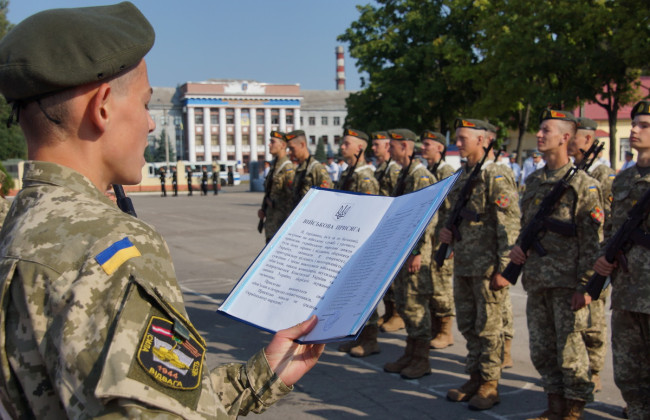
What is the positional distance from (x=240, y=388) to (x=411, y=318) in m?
4.05

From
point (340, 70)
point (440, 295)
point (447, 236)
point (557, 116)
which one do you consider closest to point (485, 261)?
point (447, 236)

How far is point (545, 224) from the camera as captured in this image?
13.6 feet

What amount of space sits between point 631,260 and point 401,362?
2331 mm

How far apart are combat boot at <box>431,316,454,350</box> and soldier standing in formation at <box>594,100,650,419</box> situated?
93.7 inches

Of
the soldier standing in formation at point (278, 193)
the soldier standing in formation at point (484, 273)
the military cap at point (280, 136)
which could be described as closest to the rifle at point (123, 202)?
the soldier standing in formation at point (484, 273)

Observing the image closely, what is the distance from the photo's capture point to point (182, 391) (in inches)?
39.6

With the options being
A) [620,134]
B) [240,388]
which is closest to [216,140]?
[620,134]

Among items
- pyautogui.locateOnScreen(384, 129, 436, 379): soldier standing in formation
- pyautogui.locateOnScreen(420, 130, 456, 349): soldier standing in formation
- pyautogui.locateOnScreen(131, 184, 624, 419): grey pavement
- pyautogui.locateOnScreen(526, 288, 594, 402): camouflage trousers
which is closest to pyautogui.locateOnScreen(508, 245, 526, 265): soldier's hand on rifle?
pyautogui.locateOnScreen(526, 288, 594, 402): camouflage trousers

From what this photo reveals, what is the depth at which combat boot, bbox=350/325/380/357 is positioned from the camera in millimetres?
5855

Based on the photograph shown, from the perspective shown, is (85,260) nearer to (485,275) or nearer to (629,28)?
(485,275)

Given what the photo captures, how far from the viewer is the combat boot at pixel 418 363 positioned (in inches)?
203

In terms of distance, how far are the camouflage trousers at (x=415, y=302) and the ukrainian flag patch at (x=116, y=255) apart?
181 inches

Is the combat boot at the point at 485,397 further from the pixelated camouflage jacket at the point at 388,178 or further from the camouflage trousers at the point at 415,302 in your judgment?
the pixelated camouflage jacket at the point at 388,178

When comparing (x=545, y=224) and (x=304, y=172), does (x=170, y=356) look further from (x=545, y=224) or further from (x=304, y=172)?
(x=304, y=172)
